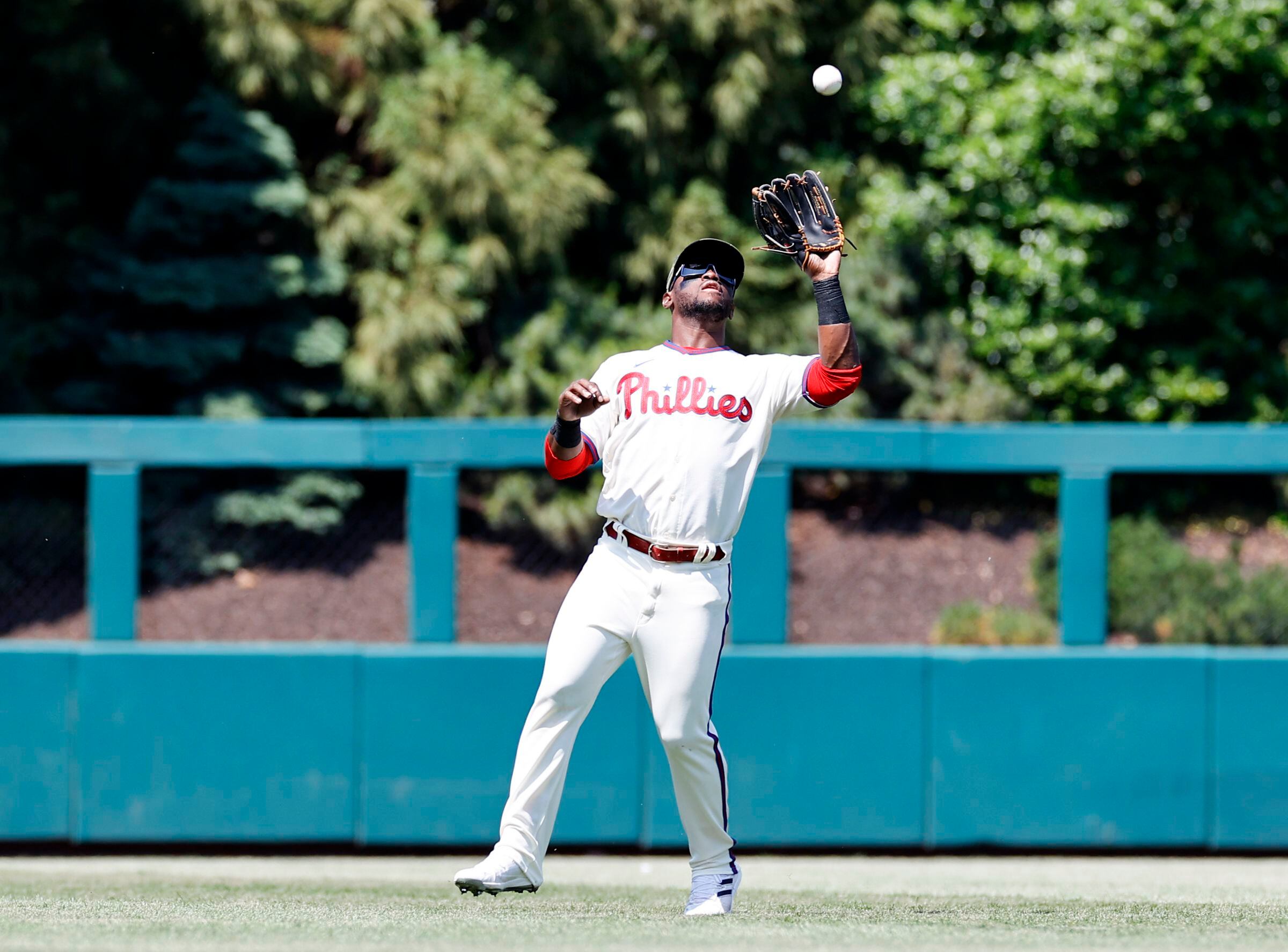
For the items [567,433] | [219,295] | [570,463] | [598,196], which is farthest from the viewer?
[598,196]

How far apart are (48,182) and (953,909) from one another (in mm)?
11615

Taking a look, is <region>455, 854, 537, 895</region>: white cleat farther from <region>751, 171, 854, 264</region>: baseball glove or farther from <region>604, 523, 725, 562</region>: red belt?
<region>751, 171, 854, 264</region>: baseball glove

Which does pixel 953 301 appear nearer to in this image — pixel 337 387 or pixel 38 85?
pixel 337 387

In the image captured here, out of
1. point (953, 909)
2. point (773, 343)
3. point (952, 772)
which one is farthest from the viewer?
point (773, 343)

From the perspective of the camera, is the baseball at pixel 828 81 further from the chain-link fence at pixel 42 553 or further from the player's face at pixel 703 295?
the chain-link fence at pixel 42 553

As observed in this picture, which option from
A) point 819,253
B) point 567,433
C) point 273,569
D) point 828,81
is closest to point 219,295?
point 273,569

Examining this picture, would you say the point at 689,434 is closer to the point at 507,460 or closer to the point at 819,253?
the point at 819,253

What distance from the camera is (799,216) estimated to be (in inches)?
168

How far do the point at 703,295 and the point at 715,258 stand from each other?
0.12 meters

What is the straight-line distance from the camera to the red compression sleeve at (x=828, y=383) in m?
4.20

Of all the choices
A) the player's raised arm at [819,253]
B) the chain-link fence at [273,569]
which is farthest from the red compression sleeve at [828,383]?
the chain-link fence at [273,569]

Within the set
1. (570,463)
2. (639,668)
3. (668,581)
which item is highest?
(570,463)

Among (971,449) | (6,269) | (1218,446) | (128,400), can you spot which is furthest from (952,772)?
(6,269)

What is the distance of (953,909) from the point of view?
4.56 metres
